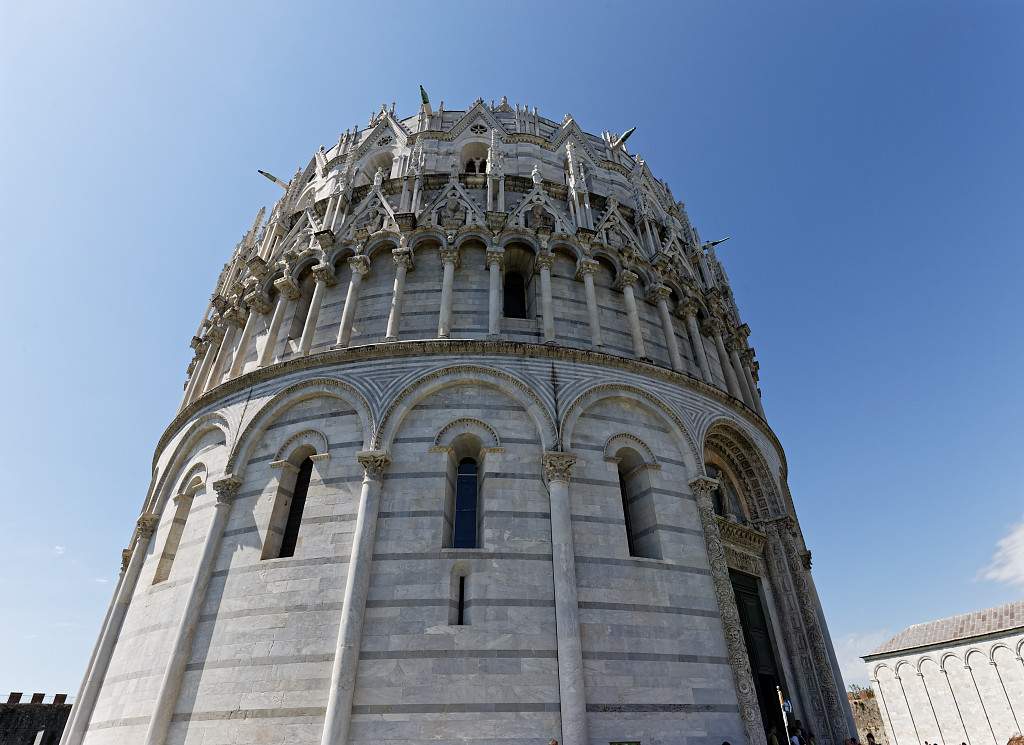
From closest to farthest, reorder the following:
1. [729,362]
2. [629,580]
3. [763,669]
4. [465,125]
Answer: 1. [629,580]
2. [763,669]
3. [729,362]
4. [465,125]

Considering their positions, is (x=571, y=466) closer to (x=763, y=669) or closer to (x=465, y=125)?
(x=763, y=669)

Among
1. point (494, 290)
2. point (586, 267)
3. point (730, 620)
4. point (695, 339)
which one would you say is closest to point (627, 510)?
point (730, 620)

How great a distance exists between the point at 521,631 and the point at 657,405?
5.96 m

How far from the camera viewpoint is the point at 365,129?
23.6 metres

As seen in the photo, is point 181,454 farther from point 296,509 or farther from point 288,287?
point 288,287

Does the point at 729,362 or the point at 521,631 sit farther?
the point at 729,362

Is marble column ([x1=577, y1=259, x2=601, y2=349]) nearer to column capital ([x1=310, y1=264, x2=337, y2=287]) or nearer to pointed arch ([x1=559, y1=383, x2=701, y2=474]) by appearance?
pointed arch ([x1=559, y1=383, x2=701, y2=474])

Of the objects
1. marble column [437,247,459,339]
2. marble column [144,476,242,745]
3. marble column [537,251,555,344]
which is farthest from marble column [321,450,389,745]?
marble column [537,251,555,344]

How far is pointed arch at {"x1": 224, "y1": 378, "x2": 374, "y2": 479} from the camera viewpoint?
12.2 metres

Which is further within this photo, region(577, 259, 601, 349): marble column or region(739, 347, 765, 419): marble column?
region(739, 347, 765, 419): marble column

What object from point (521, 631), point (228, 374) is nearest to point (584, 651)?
point (521, 631)

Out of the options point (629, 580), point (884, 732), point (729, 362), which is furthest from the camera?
point (884, 732)

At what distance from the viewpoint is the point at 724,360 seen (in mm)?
17359

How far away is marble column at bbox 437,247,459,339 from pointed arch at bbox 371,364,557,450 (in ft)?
3.91
